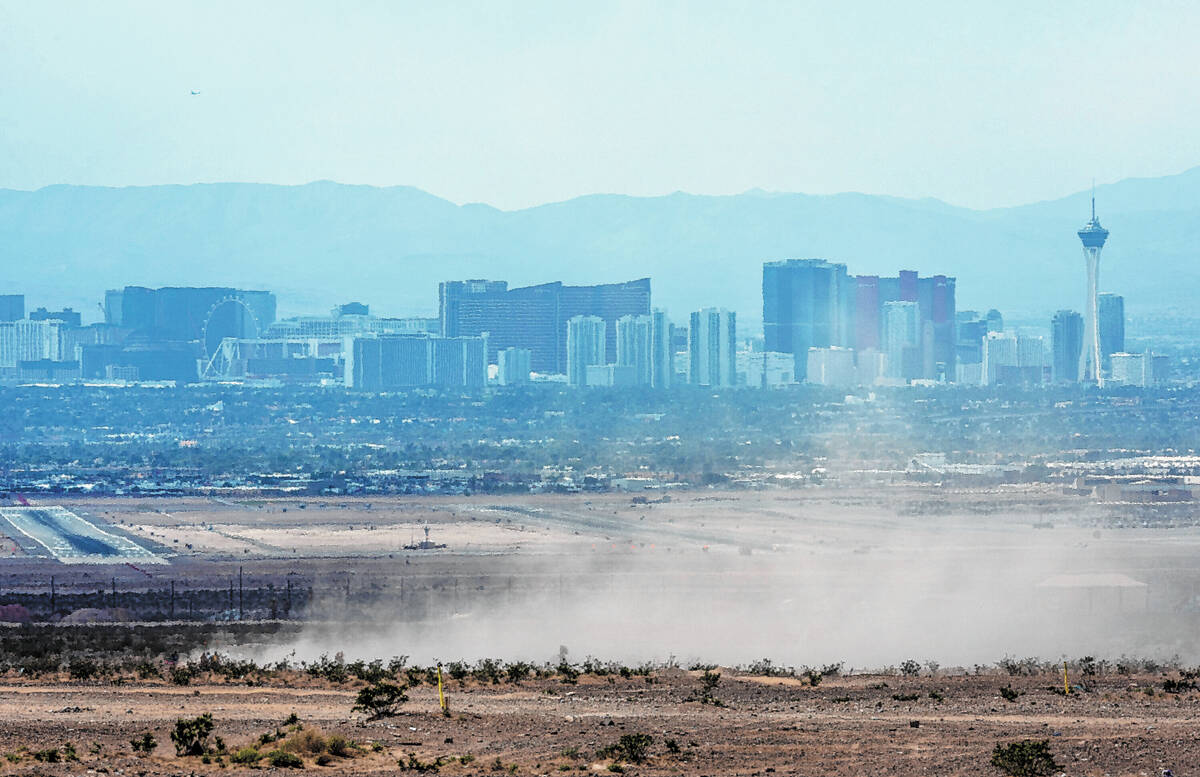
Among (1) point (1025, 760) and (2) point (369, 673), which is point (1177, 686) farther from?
(2) point (369, 673)

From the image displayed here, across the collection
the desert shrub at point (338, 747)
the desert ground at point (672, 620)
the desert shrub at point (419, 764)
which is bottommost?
the desert ground at point (672, 620)

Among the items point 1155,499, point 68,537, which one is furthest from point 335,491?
point 1155,499

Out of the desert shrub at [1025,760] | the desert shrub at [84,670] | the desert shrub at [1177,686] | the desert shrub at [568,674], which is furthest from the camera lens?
the desert shrub at [84,670]

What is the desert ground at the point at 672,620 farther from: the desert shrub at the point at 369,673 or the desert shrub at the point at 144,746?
the desert shrub at the point at 369,673

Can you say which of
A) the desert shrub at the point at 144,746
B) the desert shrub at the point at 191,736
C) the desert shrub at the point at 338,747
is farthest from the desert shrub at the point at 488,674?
the desert shrub at the point at 144,746

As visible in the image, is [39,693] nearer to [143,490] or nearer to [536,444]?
[143,490]

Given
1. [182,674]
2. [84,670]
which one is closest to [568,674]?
[182,674]
